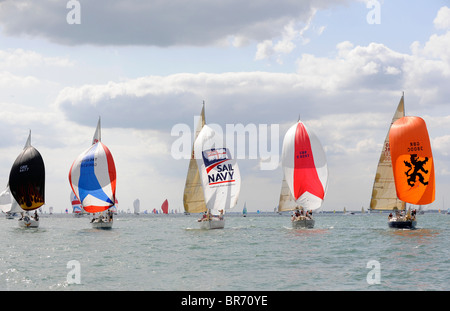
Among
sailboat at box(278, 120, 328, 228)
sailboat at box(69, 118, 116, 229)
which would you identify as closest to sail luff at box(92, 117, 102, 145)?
sailboat at box(69, 118, 116, 229)

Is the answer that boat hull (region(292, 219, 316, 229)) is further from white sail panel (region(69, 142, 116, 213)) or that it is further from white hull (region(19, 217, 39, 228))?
white hull (region(19, 217, 39, 228))

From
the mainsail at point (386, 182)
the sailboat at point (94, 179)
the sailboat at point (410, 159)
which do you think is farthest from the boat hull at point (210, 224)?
the sailboat at point (410, 159)

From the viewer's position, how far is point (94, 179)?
5756cm

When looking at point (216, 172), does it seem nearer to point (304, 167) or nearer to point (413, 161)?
point (304, 167)

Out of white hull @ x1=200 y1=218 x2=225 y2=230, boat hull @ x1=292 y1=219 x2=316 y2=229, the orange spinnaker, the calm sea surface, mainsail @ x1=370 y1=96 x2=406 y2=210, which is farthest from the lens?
white hull @ x1=200 y1=218 x2=225 y2=230

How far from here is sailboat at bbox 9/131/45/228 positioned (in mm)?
63406

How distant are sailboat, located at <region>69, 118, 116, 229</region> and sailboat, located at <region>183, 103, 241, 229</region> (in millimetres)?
9523

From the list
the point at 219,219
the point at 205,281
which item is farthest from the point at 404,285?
the point at 219,219

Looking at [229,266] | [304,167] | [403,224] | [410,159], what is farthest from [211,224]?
[229,266]

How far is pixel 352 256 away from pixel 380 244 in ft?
29.2

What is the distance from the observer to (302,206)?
55562 mm

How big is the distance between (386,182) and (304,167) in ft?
27.3

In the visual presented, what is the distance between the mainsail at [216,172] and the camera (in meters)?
53.7
